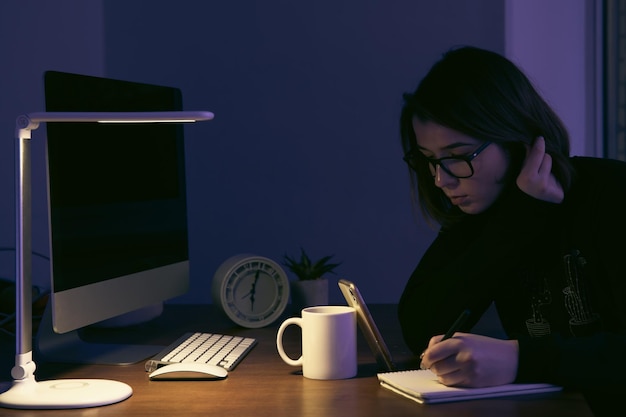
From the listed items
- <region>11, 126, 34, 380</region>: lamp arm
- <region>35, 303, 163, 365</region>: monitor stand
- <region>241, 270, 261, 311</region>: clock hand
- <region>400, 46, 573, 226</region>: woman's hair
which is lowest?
<region>35, 303, 163, 365</region>: monitor stand

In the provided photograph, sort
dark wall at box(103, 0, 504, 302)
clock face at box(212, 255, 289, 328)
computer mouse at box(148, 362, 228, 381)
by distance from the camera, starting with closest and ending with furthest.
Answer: computer mouse at box(148, 362, 228, 381), clock face at box(212, 255, 289, 328), dark wall at box(103, 0, 504, 302)

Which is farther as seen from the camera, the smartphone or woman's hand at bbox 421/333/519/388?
the smartphone

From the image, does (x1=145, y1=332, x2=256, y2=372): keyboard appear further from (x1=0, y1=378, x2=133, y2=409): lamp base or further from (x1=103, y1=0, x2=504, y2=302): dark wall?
(x1=103, y1=0, x2=504, y2=302): dark wall

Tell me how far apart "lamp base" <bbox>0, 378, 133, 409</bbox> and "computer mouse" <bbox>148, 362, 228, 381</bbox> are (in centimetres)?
8

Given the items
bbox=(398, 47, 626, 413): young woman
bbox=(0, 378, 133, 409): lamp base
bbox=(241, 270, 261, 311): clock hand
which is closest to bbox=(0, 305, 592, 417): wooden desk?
bbox=(0, 378, 133, 409): lamp base

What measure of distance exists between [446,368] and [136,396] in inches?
18.4

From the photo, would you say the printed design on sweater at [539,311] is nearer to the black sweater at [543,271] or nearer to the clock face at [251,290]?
the black sweater at [543,271]

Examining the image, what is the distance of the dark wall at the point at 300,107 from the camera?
8.41ft

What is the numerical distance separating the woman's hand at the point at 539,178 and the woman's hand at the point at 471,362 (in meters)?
0.41

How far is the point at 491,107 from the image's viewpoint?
1588 millimetres

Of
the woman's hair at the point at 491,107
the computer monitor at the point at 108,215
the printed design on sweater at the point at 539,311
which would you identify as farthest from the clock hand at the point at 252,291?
the printed design on sweater at the point at 539,311

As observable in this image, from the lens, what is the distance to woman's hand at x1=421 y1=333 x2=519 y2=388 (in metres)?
1.21

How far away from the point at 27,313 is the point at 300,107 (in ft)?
4.92

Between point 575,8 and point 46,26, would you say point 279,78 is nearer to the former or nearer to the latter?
point 46,26
